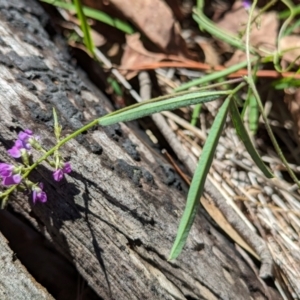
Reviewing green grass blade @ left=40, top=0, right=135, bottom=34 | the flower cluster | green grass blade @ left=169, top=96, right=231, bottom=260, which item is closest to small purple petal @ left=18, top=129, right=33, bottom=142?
the flower cluster

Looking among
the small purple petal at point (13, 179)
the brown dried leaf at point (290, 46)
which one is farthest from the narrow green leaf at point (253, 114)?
the small purple petal at point (13, 179)

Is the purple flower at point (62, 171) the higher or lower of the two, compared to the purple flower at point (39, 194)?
higher

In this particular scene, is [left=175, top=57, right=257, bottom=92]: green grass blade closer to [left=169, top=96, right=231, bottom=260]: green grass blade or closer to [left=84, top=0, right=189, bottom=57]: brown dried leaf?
[left=84, top=0, right=189, bottom=57]: brown dried leaf

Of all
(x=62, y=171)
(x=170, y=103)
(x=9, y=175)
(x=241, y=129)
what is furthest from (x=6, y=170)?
(x=241, y=129)

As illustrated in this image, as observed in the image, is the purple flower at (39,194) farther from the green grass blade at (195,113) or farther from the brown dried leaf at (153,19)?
the brown dried leaf at (153,19)

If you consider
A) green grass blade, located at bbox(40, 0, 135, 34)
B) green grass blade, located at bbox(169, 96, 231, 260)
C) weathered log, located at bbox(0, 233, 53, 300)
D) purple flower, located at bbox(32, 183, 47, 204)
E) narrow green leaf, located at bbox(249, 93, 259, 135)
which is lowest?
weathered log, located at bbox(0, 233, 53, 300)

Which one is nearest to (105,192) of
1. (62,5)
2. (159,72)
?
(159,72)

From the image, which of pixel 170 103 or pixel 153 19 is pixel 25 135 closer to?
pixel 170 103
